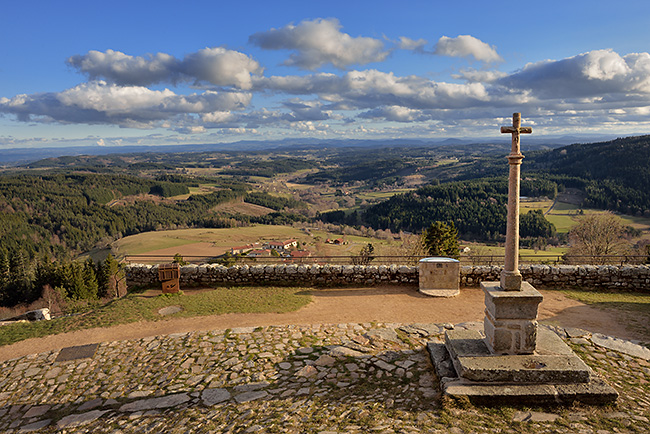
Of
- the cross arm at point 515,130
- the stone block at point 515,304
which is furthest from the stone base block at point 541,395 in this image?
the cross arm at point 515,130

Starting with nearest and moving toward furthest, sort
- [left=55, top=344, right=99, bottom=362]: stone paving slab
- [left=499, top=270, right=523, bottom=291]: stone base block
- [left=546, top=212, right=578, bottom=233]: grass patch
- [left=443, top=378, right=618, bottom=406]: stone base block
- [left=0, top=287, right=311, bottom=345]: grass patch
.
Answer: [left=443, top=378, right=618, bottom=406]: stone base block, [left=499, top=270, right=523, bottom=291]: stone base block, [left=55, top=344, right=99, bottom=362]: stone paving slab, [left=0, top=287, right=311, bottom=345]: grass patch, [left=546, top=212, right=578, bottom=233]: grass patch

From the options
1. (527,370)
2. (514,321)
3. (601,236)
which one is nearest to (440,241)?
(601,236)

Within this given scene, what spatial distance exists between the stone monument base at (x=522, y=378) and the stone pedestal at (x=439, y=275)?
20.0 ft

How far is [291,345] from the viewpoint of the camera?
323 inches

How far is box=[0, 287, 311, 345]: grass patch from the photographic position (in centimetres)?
1019

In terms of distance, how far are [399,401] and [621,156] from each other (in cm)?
13742

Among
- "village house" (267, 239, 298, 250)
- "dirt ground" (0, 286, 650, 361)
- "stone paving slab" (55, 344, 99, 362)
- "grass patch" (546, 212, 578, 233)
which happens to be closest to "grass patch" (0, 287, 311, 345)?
"dirt ground" (0, 286, 650, 361)

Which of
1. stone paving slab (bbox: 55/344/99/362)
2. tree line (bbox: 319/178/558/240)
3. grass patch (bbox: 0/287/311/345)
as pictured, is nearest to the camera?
stone paving slab (bbox: 55/344/99/362)

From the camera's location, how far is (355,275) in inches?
529

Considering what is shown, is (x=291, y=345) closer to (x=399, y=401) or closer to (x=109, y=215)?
(x=399, y=401)

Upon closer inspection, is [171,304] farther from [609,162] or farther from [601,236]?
[609,162]

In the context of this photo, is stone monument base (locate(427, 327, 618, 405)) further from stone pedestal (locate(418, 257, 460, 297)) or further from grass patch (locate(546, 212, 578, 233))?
grass patch (locate(546, 212, 578, 233))

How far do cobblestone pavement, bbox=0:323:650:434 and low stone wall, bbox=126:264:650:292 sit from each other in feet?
13.7

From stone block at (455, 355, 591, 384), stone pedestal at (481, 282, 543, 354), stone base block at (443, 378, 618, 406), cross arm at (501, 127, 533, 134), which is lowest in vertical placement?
stone base block at (443, 378, 618, 406)
